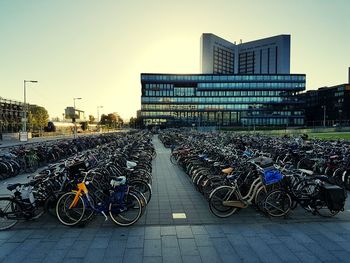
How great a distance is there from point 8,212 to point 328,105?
4317 inches

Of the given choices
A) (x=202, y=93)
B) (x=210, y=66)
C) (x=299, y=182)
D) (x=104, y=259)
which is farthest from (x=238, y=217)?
(x=210, y=66)

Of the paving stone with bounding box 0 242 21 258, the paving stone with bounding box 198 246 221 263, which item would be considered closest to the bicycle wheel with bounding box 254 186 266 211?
the paving stone with bounding box 198 246 221 263

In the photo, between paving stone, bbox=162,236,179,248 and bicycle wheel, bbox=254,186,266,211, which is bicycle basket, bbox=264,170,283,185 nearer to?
bicycle wheel, bbox=254,186,266,211

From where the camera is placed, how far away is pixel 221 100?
91.1 m

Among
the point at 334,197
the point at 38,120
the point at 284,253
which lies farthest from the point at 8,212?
the point at 38,120

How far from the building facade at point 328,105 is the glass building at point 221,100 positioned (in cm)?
731

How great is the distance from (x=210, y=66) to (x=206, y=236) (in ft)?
433

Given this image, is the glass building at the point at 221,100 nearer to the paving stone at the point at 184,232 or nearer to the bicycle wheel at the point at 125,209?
the bicycle wheel at the point at 125,209

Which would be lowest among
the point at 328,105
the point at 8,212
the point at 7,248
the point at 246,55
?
the point at 7,248

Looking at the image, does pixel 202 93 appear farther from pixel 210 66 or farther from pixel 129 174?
pixel 129 174

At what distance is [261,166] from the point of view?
5.39 m

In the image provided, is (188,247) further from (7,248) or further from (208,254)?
(7,248)


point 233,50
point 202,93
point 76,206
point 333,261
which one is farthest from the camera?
point 233,50

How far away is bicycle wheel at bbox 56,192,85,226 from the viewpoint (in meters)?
4.68
